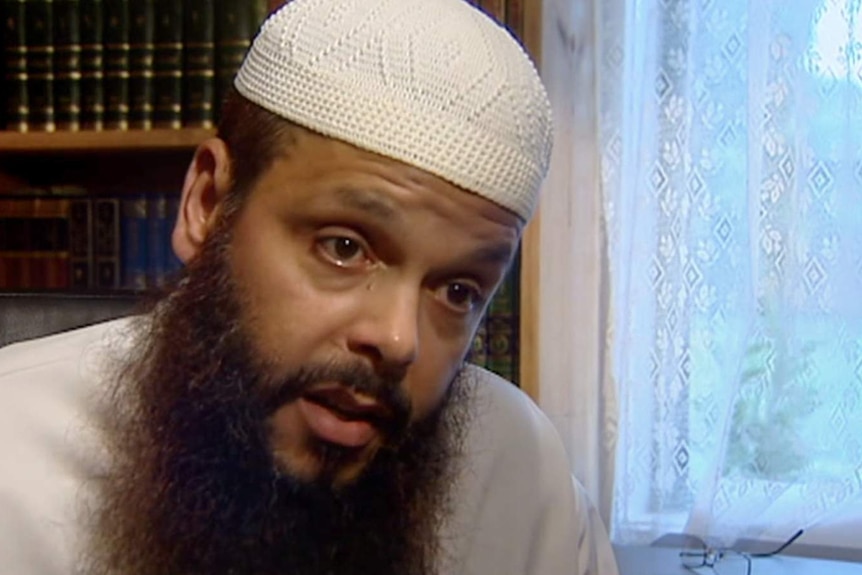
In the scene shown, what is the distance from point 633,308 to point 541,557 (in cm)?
58

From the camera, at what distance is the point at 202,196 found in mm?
691

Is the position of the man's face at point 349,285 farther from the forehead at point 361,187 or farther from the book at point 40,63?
the book at point 40,63

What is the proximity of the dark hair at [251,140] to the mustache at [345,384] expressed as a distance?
6.0 inches

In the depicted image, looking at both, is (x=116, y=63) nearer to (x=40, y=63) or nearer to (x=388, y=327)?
(x=40, y=63)

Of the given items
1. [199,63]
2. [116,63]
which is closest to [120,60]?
[116,63]

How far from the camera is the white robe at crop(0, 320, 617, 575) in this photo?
67 cm

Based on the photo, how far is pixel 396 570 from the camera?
0.71 meters

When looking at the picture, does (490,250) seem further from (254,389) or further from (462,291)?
(254,389)

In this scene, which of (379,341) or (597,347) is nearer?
(379,341)

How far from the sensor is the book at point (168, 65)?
4.08 ft

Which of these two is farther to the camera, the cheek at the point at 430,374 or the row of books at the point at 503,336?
the row of books at the point at 503,336

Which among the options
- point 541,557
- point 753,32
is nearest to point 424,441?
point 541,557

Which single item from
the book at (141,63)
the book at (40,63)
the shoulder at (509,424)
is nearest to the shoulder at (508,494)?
the shoulder at (509,424)

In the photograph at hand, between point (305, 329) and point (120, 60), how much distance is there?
2.80 ft
